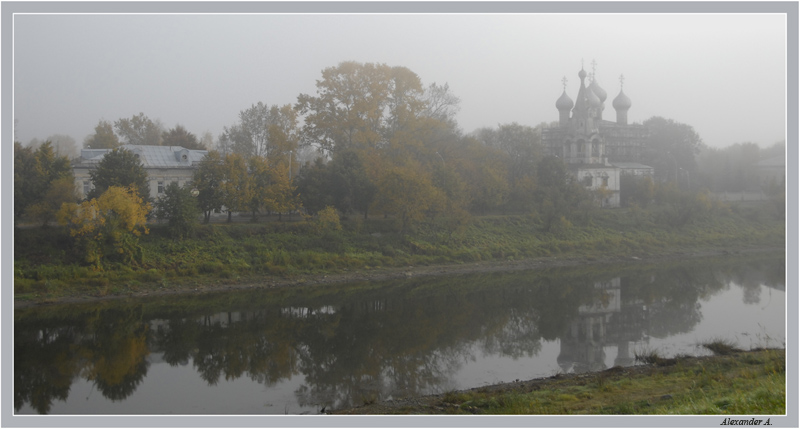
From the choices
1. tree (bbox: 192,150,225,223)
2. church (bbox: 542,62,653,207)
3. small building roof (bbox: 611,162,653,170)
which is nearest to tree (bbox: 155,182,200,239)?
tree (bbox: 192,150,225,223)

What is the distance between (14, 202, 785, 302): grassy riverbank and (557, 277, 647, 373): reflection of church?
7.91 metres

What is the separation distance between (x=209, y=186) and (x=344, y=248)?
244 inches

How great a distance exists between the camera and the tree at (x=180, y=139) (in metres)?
35.6

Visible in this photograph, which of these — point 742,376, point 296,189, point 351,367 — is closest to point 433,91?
point 296,189

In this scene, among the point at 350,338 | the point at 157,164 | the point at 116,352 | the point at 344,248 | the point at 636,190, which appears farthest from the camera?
the point at 636,190

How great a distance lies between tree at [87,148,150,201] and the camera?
23.8 meters

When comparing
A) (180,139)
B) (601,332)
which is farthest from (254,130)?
(601,332)

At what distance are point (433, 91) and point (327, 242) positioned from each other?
12958 mm

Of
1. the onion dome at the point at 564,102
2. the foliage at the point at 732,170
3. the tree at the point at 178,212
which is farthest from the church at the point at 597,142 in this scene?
the tree at the point at 178,212

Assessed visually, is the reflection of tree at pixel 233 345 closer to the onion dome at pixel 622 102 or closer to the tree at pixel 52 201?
the tree at pixel 52 201

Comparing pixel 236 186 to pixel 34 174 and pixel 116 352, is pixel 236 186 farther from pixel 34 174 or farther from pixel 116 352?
pixel 116 352

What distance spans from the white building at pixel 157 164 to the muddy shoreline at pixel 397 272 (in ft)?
26.6

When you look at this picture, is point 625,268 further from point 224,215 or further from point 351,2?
point 351,2

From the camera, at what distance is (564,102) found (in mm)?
46938
